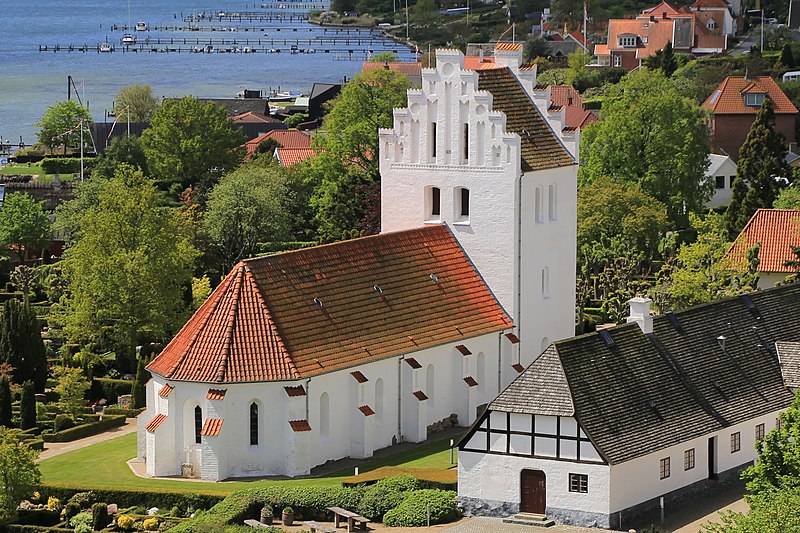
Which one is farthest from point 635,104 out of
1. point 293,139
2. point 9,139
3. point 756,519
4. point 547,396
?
point 9,139

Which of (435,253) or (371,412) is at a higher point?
(435,253)

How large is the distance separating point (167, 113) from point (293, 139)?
1641cm

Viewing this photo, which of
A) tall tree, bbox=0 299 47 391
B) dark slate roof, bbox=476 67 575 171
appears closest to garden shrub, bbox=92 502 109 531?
tall tree, bbox=0 299 47 391

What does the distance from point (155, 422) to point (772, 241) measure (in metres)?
36.4

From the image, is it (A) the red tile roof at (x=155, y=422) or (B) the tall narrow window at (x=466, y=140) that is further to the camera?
(B) the tall narrow window at (x=466, y=140)

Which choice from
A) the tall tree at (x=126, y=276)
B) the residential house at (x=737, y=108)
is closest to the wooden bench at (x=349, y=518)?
the tall tree at (x=126, y=276)

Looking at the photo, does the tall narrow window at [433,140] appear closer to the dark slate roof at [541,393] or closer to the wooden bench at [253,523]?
the dark slate roof at [541,393]

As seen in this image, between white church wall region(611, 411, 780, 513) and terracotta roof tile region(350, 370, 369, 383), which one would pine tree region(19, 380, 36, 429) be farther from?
white church wall region(611, 411, 780, 513)

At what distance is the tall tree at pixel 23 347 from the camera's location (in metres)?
81.8

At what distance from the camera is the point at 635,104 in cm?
11400

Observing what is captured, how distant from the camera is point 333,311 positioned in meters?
70.9

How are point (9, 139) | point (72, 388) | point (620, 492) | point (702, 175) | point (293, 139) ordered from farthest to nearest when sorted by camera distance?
point (9, 139) < point (293, 139) < point (702, 175) < point (72, 388) < point (620, 492)

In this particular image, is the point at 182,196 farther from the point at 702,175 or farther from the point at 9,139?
the point at 9,139

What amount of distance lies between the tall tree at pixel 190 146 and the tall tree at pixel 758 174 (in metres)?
34.8
